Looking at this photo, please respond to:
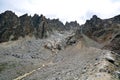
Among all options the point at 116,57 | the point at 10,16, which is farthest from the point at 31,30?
the point at 116,57

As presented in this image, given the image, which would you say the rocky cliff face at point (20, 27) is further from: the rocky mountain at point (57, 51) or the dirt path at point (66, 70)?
the dirt path at point (66, 70)

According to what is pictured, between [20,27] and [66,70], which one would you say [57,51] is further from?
[20,27]

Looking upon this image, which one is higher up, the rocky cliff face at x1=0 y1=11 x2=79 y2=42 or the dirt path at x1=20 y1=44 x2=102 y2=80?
the rocky cliff face at x1=0 y1=11 x2=79 y2=42

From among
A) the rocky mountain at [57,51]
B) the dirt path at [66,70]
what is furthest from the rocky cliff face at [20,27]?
the dirt path at [66,70]

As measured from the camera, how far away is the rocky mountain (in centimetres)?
3260

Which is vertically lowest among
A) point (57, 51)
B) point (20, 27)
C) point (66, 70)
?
point (57, 51)

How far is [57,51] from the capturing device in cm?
7969

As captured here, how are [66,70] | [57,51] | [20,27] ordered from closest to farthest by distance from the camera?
[66,70] → [57,51] → [20,27]

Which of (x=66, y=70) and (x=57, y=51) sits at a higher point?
(x=66, y=70)

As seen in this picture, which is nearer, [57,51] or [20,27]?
[57,51]

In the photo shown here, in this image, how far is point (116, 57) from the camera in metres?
36.3

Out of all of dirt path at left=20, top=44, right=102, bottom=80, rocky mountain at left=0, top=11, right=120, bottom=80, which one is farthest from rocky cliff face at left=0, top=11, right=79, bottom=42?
dirt path at left=20, top=44, right=102, bottom=80

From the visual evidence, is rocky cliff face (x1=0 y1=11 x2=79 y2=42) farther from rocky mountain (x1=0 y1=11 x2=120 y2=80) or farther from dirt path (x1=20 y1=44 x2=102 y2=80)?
dirt path (x1=20 y1=44 x2=102 y2=80)

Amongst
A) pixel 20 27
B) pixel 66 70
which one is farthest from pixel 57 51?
pixel 20 27
